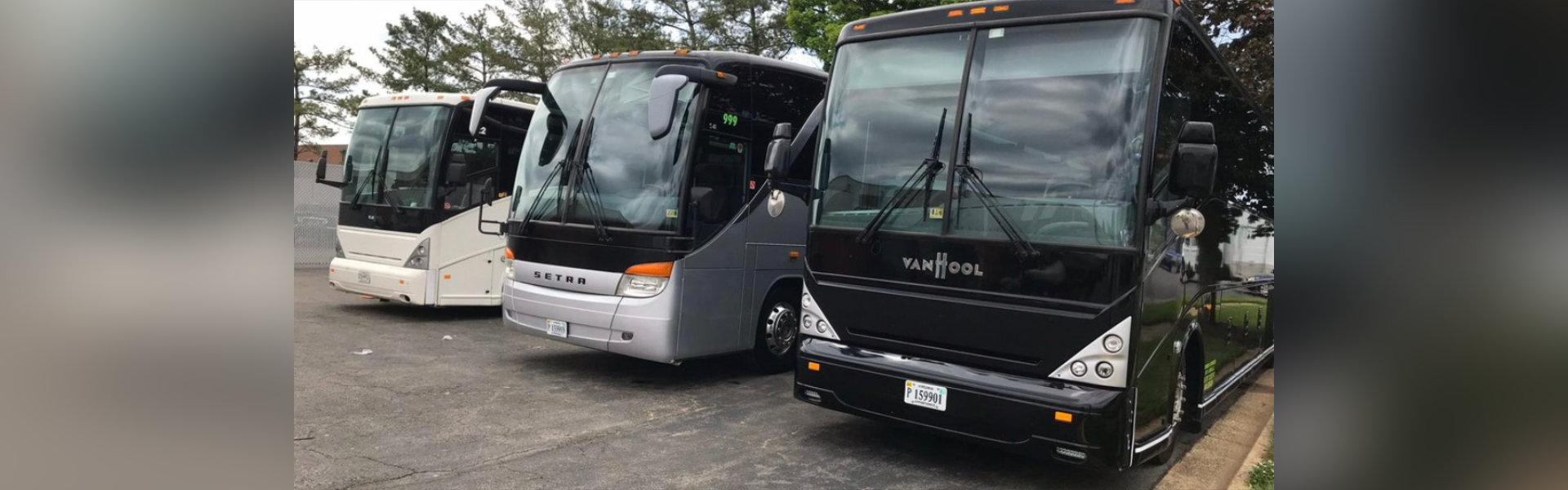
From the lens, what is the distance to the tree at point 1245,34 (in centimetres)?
925

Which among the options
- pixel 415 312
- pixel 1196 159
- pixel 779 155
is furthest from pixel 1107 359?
pixel 415 312

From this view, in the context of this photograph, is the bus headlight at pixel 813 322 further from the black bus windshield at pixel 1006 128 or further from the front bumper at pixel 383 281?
the front bumper at pixel 383 281

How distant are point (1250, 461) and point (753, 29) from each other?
24.1m

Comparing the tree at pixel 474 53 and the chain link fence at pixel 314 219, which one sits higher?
the tree at pixel 474 53

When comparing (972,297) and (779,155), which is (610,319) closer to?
(779,155)

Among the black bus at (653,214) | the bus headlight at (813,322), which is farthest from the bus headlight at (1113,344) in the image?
the black bus at (653,214)

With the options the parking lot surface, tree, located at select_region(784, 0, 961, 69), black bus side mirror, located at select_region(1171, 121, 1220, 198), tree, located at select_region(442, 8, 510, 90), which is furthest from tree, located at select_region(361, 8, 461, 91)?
black bus side mirror, located at select_region(1171, 121, 1220, 198)

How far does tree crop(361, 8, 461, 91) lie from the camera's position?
32375 millimetres

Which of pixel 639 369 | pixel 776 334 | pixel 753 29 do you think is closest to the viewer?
pixel 776 334

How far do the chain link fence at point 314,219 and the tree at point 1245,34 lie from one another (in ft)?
57.4

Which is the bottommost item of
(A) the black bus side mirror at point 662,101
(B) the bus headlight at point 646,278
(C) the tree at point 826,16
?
(B) the bus headlight at point 646,278

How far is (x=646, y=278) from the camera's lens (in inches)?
298
